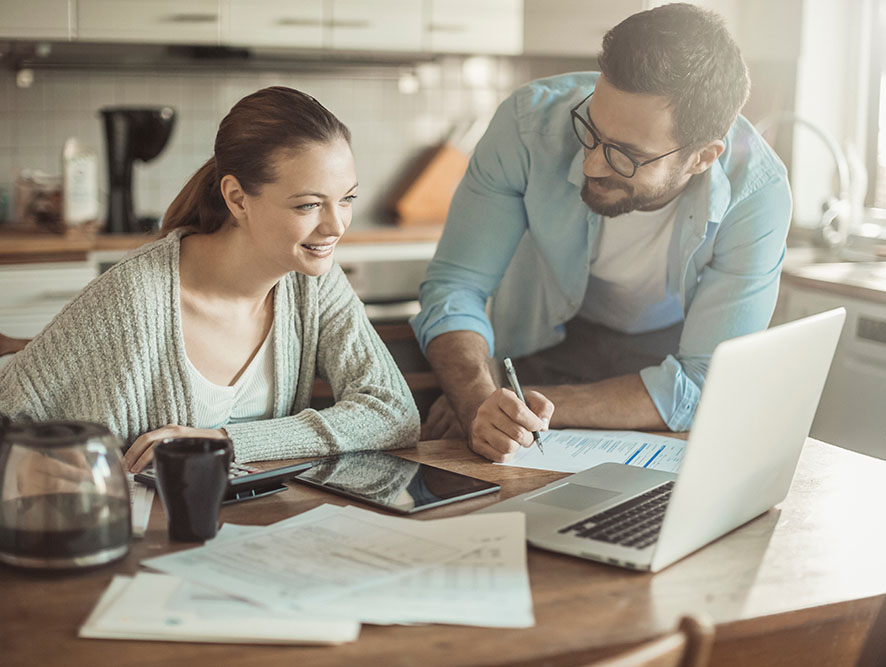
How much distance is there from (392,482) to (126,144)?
7.37ft

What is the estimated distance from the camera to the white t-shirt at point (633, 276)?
187cm

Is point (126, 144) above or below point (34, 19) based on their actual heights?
below

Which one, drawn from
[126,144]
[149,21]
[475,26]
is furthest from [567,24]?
[126,144]

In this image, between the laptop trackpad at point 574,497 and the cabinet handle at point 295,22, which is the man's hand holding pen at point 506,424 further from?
the cabinet handle at point 295,22

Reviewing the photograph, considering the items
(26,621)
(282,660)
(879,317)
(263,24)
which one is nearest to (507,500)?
(282,660)

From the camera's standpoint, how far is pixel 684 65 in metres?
1.56

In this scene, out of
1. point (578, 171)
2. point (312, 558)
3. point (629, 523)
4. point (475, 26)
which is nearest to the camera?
point (312, 558)

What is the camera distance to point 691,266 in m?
1.79

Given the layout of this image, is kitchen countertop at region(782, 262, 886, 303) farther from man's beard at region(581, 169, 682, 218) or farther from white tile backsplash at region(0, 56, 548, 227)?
white tile backsplash at region(0, 56, 548, 227)

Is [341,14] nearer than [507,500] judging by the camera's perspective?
No

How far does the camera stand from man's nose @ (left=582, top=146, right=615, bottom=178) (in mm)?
1617

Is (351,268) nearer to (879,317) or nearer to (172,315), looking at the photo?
(879,317)

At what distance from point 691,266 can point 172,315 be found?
2.95ft

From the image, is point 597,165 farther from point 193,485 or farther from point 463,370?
point 193,485
